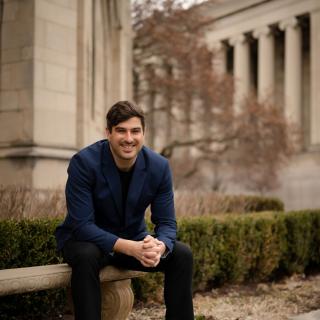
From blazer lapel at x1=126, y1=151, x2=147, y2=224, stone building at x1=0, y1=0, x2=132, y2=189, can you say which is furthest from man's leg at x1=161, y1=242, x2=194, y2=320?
stone building at x1=0, y1=0, x2=132, y2=189

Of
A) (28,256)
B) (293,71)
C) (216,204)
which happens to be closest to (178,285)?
(28,256)

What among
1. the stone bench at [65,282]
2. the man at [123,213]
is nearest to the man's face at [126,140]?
the man at [123,213]

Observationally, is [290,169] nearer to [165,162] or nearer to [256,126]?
[256,126]

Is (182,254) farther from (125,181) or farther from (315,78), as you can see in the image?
(315,78)

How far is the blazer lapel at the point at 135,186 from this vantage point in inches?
→ 167

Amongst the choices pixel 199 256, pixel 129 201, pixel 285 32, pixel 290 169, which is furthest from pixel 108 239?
pixel 285 32

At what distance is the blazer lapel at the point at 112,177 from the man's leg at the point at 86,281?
1.26 ft

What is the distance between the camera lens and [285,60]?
3838cm

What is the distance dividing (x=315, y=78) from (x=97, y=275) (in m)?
34.1

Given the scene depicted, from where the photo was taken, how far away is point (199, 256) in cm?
777

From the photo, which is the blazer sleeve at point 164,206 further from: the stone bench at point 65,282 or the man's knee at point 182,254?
the stone bench at point 65,282

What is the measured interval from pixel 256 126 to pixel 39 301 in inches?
857

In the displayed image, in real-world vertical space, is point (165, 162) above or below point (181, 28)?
below

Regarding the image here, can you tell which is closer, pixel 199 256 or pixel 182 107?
pixel 199 256
